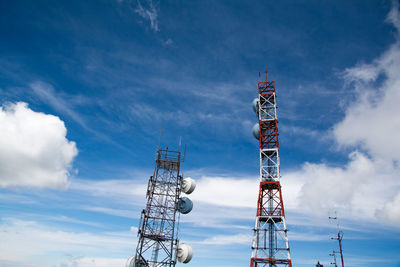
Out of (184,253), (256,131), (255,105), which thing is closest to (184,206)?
(184,253)

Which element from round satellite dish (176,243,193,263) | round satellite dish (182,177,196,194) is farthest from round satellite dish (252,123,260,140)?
round satellite dish (176,243,193,263)

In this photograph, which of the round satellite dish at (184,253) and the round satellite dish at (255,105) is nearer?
the round satellite dish at (184,253)

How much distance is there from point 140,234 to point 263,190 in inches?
890

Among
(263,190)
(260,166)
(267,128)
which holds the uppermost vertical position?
(267,128)

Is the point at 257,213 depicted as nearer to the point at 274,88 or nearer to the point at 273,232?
the point at 273,232

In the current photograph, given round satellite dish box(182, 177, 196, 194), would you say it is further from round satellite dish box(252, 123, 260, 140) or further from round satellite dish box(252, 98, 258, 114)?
round satellite dish box(252, 98, 258, 114)

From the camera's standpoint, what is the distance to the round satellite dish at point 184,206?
139ft

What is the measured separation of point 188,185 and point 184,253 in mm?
10737

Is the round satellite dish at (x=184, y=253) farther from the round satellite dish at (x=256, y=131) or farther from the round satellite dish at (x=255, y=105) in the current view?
the round satellite dish at (x=255, y=105)

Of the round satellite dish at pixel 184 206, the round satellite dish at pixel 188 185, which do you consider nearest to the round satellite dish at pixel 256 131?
the round satellite dish at pixel 188 185

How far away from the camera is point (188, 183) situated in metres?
43.1

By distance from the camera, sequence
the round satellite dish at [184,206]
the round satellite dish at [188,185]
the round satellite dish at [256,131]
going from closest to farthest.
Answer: the round satellite dish at [184,206] → the round satellite dish at [188,185] → the round satellite dish at [256,131]

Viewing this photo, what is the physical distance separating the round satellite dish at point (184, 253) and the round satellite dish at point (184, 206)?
541 centimetres

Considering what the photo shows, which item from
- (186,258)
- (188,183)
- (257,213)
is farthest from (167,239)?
(257,213)
